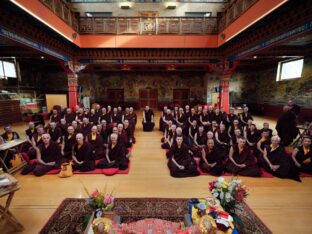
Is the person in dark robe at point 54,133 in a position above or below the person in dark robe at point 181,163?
above

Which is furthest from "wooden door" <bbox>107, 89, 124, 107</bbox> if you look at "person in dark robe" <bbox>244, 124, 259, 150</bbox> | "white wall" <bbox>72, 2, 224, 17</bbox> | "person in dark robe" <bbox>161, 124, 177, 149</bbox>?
"person in dark robe" <bbox>244, 124, 259, 150</bbox>

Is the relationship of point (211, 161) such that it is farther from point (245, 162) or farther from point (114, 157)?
point (114, 157)

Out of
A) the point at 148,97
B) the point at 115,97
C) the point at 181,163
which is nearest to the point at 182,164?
the point at 181,163

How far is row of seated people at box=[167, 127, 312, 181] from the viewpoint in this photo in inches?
178

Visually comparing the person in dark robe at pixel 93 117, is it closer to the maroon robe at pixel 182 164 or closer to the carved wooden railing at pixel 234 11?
the maroon robe at pixel 182 164

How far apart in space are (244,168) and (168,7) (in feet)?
44.0

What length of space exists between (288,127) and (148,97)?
13.4 metres

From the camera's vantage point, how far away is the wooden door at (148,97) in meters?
18.4

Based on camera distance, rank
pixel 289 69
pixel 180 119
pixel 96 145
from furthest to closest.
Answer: pixel 289 69, pixel 180 119, pixel 96 145

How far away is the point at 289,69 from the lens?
1225 centimetres

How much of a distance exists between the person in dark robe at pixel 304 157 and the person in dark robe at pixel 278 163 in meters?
0.35

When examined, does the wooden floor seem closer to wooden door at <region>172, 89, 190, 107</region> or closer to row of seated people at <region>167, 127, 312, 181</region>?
row of seated people at <region>167, 127, 312, 181</region>

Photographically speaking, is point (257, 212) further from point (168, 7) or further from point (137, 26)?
point (168, 7)

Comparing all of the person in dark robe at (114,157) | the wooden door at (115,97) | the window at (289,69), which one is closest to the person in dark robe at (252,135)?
the person in dark robe at (114,157)
